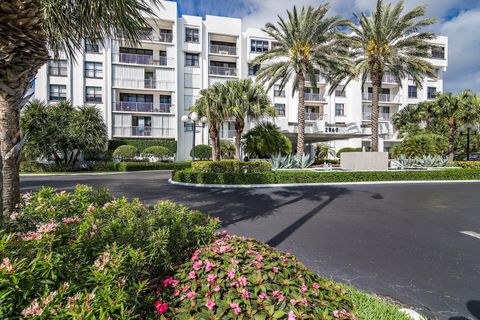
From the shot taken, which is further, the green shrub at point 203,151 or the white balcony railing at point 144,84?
the white balcony railing at point 144,84

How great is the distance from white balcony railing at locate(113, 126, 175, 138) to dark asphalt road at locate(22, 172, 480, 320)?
23.0 m

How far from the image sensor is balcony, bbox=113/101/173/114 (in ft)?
105

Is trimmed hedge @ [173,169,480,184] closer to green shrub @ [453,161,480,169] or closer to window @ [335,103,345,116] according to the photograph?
green shrub @ [453,161,480,169]

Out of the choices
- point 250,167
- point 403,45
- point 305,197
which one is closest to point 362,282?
point 305,197

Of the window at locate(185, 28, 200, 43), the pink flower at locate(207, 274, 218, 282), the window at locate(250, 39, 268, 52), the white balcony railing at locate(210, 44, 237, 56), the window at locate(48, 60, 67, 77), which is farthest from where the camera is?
the window at locate(250, 39, 268, 52)

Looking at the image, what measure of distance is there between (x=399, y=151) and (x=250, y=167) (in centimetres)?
1956

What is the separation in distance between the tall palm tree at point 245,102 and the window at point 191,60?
1861cm

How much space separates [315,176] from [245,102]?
294 inches

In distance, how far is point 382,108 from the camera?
144 ft

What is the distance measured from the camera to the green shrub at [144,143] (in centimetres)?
3062

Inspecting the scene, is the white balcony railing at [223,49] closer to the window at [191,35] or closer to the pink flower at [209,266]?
the window at [191,35]

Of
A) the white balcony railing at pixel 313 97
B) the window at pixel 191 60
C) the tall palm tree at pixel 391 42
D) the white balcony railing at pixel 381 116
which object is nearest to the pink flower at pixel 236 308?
the tall palm tree at pixel 391 42

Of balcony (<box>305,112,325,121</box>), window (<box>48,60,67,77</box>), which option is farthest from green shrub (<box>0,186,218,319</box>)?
balcony (<box>305,112,325,121</box>)

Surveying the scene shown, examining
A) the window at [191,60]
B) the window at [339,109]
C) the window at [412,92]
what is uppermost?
the window at [191,60]
